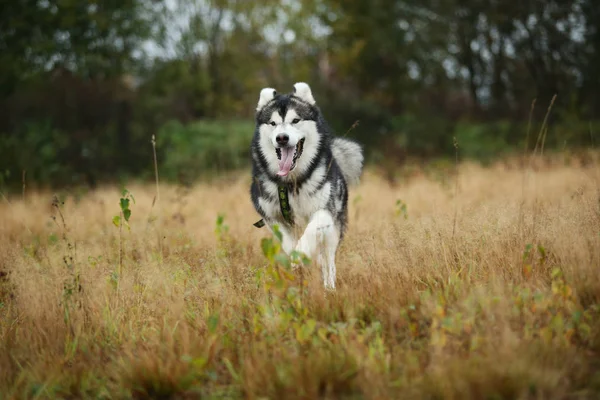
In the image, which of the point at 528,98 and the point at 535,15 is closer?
the point at 535,15

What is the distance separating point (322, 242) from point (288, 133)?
0.99 m

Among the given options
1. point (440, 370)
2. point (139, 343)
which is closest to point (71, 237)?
point (139, 343)

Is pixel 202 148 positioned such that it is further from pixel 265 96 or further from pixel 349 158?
pixel 265 96

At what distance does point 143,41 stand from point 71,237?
11.7 m

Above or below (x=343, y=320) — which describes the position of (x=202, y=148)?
above

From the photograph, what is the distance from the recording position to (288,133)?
4062 millimetres

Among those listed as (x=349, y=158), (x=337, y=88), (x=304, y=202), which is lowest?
(x=304, y=202)

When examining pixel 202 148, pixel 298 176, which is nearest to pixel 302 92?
pixel 298 176

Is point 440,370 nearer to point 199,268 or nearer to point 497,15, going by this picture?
point 199,268

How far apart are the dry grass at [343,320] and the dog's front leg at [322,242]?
0.52 ft

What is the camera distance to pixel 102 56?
1500 centimetres

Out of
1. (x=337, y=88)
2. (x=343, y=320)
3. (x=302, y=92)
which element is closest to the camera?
(x=343, y=320)

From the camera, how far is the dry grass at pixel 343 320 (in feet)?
7.70

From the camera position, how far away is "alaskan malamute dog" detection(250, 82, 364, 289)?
4039 mm
